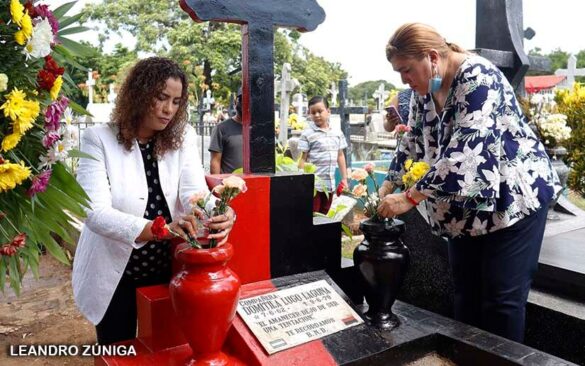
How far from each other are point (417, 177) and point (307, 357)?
874 millimetres

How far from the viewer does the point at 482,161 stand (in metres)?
2.09

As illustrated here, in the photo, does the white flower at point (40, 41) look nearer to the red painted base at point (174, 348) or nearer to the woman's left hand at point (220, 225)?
the woman's left hand at point (220, 225)

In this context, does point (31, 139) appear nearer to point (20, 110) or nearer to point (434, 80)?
point (20, 110)

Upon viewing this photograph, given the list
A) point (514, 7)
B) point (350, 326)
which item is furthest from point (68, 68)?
point (514, 7)

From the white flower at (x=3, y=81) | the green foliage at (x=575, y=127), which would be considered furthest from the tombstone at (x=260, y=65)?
the green foliage at (x=575, y=127)

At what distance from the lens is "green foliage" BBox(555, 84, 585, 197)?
6125mm

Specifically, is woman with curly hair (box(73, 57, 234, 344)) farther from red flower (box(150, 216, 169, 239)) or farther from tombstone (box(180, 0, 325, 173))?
tombstone (box(180, 0, 325, 173))

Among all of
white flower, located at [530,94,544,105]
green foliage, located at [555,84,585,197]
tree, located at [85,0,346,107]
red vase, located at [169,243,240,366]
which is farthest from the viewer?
tree, located at [85,0,346,107]

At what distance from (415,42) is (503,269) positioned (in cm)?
105

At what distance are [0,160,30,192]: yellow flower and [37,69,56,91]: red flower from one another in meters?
0.23

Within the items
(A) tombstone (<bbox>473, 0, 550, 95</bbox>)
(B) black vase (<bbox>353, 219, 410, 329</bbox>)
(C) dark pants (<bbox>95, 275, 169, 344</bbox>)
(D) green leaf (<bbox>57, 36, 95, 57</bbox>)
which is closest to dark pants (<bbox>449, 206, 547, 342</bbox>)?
(B) black vase (<bbox>353, 219, 410, 329</bbox>)

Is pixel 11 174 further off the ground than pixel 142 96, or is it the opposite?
pixel 142 96

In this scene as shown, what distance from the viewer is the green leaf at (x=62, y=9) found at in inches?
65.9

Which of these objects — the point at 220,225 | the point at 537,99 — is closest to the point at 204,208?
the point at 220,225
